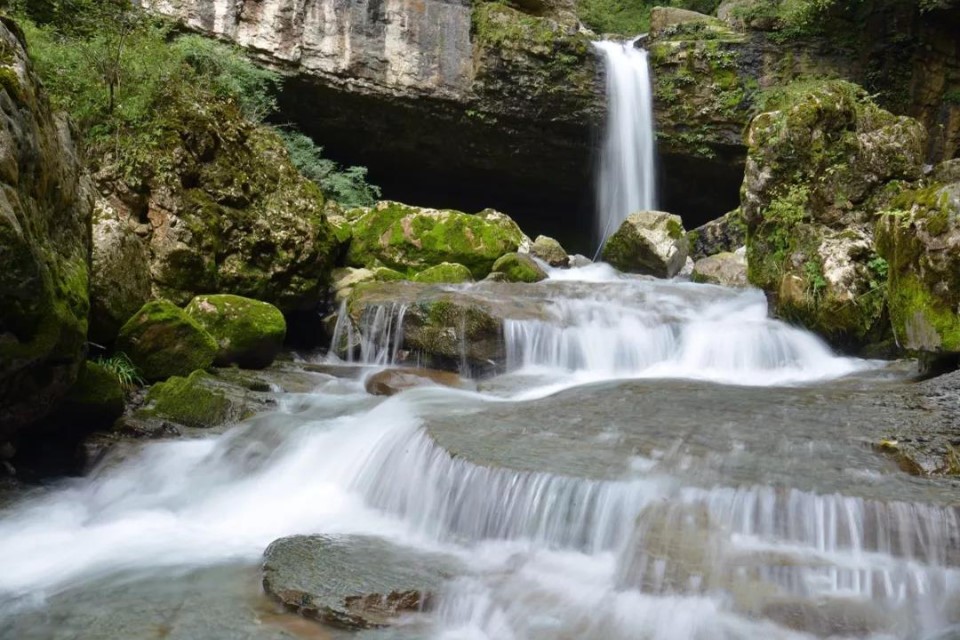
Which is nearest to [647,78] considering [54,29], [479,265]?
[479,265]

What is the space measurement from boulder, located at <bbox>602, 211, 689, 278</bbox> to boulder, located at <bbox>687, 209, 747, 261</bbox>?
3.99ft

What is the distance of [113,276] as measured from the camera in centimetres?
698

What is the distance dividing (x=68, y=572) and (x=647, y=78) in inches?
612

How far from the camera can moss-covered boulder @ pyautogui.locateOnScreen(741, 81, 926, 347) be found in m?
9.23

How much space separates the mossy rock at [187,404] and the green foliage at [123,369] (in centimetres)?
22

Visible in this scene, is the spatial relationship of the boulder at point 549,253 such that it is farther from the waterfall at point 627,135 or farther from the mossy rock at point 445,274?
the waterfall at point 627,135

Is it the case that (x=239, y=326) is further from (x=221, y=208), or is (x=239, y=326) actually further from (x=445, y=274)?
(x=445, y=274)

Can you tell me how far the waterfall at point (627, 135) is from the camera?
1650 cm

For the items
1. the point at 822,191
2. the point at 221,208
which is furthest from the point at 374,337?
the point at 822,191

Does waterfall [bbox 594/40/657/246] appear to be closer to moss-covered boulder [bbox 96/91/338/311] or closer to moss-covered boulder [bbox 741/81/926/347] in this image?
moss-covered boulder [bbox 741/81/926/347]

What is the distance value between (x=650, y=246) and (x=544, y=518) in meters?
10.6

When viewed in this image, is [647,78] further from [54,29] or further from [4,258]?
[4,258]

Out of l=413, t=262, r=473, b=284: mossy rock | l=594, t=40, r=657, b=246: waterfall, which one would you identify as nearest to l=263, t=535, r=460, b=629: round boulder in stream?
l=413, t=262, r=473, b=284: mossy rock

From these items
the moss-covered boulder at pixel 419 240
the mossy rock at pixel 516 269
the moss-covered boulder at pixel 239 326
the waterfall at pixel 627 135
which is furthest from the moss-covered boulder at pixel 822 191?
the moss-covered boulder at pixel 239 326
